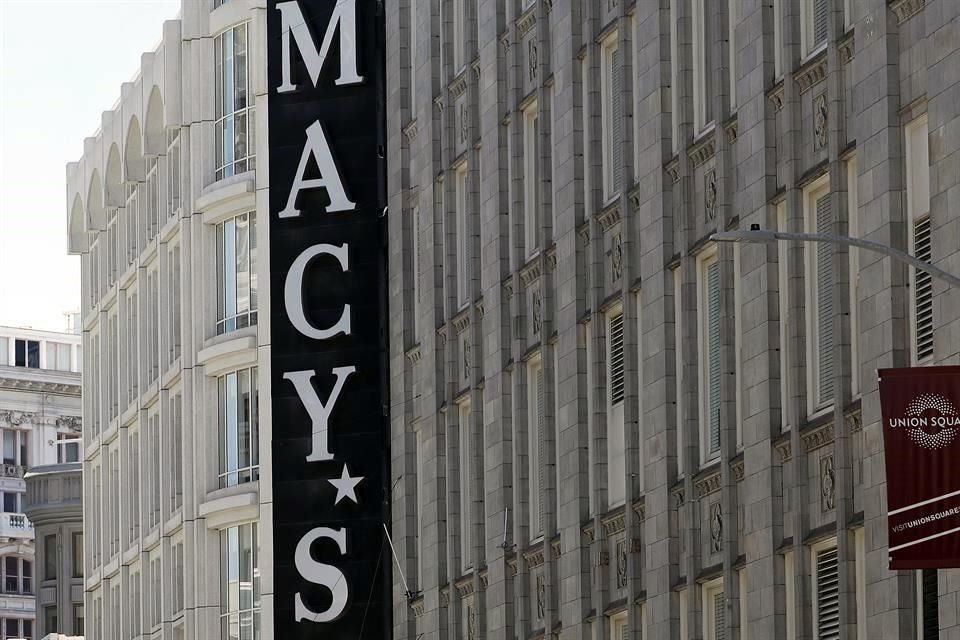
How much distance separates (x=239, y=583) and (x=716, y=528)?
89.7 ft

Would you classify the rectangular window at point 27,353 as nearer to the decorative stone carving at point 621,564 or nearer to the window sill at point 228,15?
the window sill at point 228,15

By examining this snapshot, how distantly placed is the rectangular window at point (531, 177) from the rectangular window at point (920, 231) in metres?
15.7

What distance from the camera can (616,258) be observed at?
40188mm

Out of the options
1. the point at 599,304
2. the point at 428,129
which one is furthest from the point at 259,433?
the point at 599,304

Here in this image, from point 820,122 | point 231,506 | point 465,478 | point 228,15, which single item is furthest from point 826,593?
point 228,15

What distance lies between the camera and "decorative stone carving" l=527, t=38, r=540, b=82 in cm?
4522

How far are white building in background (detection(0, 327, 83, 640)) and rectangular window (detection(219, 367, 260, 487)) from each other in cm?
8009

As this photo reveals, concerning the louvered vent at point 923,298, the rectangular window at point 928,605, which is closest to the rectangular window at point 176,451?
the louvered vent at point 923,298

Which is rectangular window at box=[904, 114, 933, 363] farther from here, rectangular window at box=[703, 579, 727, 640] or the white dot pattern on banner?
rectangular window at box=[703, 579, 727, 640]

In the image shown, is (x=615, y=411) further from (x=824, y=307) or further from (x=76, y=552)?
(x=76, y=552)

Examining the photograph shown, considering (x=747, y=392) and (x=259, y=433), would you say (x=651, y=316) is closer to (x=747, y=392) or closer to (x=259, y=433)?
(x=747, y=392)

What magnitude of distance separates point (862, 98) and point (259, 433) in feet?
99.2

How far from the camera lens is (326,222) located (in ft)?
186

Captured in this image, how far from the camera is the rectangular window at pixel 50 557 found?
109 metres
